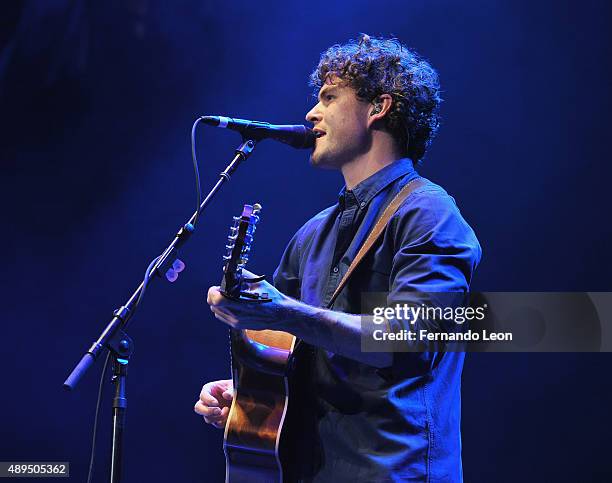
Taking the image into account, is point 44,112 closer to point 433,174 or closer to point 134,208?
point 134,208

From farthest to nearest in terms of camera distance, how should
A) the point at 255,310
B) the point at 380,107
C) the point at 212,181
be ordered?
the point at 212,181 → the point at 380,107 → the point at 255,310

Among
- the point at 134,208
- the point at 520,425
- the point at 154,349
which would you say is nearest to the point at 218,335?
the point at 154,349

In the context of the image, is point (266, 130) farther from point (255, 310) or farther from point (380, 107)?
point (255, 310)

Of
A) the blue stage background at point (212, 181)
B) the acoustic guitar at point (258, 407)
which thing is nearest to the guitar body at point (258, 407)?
the acoustic guitar at point (258, 407)

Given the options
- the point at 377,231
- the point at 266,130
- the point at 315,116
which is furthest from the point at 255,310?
the point at 315,116

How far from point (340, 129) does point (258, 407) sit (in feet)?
3.59

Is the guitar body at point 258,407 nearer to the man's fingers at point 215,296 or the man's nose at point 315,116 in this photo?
the man's fingers at point 215,296

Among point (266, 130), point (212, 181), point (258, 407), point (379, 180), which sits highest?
point (212, 181)

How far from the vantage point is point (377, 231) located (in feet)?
7.40

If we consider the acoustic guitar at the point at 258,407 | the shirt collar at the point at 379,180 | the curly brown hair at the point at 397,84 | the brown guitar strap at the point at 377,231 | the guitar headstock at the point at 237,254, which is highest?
the curly brown hair at the point at 397,84

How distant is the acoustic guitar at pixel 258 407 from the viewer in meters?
2.15

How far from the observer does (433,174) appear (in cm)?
387

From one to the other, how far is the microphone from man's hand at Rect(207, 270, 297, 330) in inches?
28.5

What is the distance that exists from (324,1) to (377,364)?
2.97 metres
